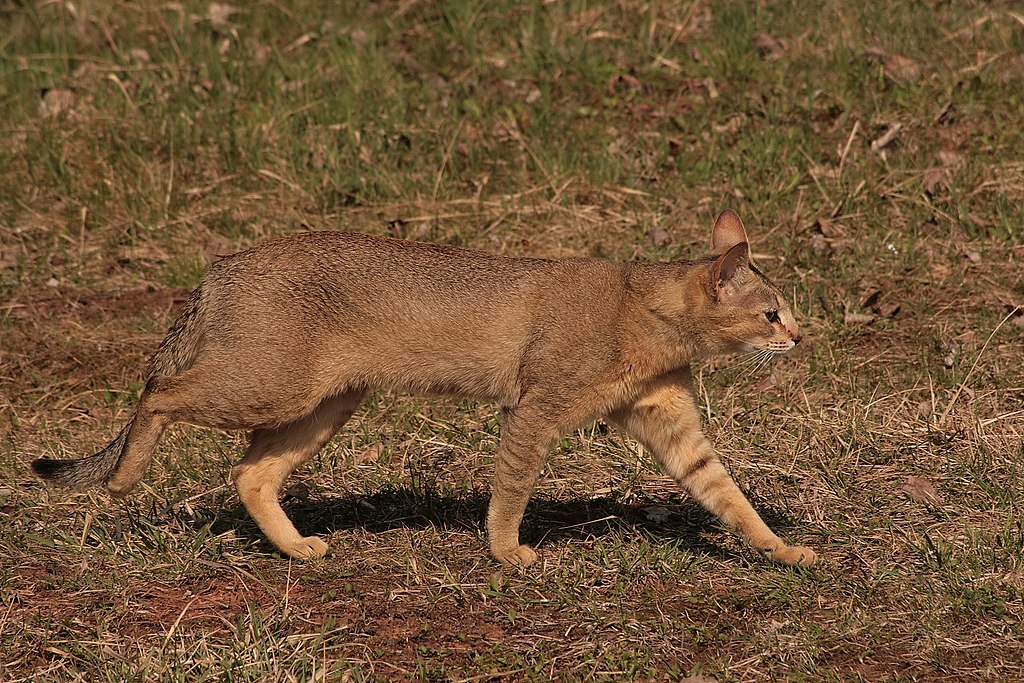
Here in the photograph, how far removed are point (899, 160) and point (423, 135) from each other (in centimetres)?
301

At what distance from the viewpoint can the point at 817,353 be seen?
21.0ft

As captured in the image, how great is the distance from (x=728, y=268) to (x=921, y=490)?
51.1 inches

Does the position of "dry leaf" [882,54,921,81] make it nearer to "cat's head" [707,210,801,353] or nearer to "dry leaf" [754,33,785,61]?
"dry leaf" [754,33,785,61]

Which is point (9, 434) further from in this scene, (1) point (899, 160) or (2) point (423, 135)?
(1) point (899, 160)

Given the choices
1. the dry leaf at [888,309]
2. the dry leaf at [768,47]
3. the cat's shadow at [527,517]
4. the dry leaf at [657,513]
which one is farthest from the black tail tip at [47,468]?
the dry leaf at [768,47]

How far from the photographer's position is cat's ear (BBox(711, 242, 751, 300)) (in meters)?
4.73

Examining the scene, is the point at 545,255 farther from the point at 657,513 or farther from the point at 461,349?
the point at 461,349

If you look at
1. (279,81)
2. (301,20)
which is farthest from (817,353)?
(301,20)

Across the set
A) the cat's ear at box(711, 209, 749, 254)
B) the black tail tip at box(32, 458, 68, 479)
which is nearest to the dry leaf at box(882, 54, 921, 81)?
the cat's ear at box(711, 209, 749, 254)

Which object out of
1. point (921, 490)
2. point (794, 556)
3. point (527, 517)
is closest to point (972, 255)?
point (921, 490)

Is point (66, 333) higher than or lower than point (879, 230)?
lower

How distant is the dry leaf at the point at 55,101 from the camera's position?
8.73 meters

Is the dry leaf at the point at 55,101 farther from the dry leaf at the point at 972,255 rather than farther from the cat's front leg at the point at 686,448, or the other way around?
the dry leaf at the point at 972,255

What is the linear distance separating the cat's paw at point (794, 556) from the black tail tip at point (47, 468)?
275 cm
